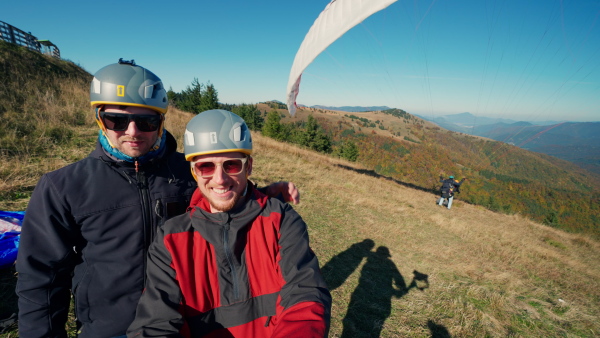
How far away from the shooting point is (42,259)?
59.7 inches

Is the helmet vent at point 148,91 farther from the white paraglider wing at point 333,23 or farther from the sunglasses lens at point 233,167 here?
the white paraglider wing at point 333,23

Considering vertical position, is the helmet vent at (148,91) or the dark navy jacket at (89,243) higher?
the helmet vent at (148,91)

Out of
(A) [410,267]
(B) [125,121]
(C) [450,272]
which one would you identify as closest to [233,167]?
(B) [125,121]

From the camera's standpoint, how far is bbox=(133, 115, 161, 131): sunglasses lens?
1.89 m

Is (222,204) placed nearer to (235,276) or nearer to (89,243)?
(235,276)

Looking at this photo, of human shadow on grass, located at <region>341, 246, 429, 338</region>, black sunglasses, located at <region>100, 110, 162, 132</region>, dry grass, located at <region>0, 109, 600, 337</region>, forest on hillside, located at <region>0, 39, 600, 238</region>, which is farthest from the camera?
forest on hillside, located at <region>0, 39, 600, 238</region>

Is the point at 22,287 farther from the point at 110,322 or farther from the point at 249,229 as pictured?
the point at 249,229

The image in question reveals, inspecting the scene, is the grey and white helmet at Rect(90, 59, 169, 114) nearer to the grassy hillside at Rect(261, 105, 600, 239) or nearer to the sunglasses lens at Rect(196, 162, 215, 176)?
the sunglasses lens at Rect(196, 162, 215, 176)

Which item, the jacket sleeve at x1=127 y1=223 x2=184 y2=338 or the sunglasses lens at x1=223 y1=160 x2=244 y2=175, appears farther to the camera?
the sunglasses lens at x1=223 y1=160 x2=244 y2=175

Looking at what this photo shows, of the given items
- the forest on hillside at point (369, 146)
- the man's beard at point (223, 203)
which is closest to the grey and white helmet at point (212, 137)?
the man's beard at point (223, 203)

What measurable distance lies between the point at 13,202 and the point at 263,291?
584 cm

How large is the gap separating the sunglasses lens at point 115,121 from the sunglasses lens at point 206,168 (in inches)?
26.8

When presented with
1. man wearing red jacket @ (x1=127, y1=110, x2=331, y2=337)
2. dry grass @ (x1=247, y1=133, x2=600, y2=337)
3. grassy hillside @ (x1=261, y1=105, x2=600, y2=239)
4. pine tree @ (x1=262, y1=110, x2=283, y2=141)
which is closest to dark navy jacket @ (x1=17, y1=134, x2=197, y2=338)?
man wearing red jacket @ (x1=127, y1=110, x2=331, y2=337)

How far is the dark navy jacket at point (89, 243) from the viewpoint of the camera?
1519mm
